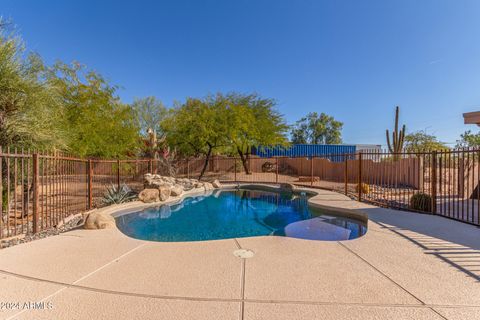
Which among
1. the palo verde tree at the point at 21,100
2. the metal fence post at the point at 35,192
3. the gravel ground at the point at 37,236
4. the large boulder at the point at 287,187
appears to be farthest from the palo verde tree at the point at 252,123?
the metal fence post at the point at 35,192

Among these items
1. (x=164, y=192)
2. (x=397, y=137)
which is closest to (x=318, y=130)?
(x=397, y=137)

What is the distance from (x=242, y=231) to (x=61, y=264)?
4.11 m

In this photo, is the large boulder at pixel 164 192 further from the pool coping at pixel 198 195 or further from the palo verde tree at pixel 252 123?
the palo verde tree at pixel 252 123

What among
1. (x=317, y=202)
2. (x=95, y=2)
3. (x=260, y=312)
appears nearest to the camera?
(x=260, y=312)

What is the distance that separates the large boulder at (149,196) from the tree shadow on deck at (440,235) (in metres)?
7.73

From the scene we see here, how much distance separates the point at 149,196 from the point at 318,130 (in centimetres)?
4095

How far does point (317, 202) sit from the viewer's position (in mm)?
8328

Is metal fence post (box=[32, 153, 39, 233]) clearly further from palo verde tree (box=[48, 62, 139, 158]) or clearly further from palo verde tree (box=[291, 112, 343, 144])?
palo verde tree (box=[291, 112, 343, 144])

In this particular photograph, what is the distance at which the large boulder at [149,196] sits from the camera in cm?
945

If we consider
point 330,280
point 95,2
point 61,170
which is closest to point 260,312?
point 330,280

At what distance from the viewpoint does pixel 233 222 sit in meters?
7.54

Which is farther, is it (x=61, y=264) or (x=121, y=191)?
(x=121, y=191)

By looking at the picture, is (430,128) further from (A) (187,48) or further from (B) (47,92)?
(B) (47,92)

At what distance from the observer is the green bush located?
6641 mm
